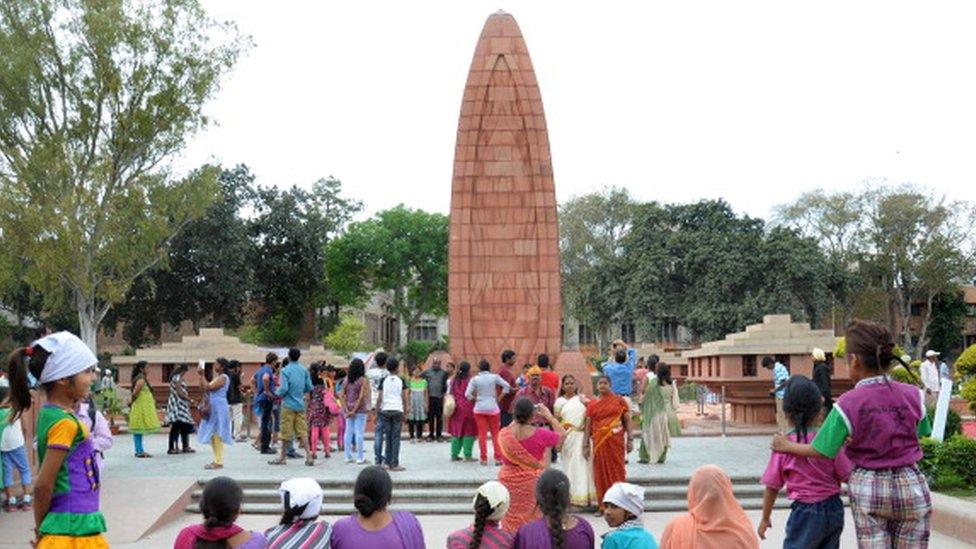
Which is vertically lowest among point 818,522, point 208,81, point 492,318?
point 818,522

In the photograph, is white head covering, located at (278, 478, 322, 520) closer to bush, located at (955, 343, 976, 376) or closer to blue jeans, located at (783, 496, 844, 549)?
blue jeans, located at (783, 496, 844, 549)

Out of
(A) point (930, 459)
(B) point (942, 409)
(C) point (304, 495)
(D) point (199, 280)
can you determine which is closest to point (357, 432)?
(A) point (930, 459)

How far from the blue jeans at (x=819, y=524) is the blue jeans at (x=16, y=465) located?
292 inches

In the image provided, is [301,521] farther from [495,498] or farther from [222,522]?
[495,498]

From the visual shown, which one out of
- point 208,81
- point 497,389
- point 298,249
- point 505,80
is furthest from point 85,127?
point 298,249

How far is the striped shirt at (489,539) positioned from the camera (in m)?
4.88

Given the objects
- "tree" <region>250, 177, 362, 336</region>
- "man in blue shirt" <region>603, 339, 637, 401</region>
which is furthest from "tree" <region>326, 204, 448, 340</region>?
"man in blue shirt" <region>603, 339, 637, 401</region>

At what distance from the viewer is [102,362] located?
46.2 meters

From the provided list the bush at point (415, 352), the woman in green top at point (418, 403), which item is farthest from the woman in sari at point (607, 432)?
the bush at point (415, 352)

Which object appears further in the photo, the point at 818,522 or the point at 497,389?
the point at 497,389

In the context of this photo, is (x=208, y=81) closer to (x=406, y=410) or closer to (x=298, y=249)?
(x=406, y=410)

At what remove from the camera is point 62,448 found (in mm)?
4215

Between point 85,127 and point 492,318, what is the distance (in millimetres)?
11336

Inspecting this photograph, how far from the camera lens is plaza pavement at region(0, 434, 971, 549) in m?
9.63
